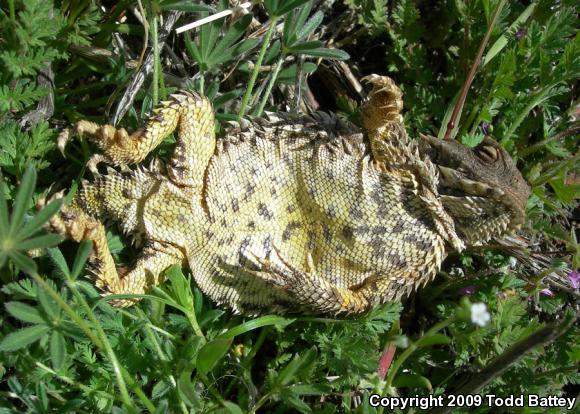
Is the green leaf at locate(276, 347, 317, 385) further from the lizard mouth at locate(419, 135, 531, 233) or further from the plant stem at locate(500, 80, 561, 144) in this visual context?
the plant stem at locate(500, 80, 561, 144)

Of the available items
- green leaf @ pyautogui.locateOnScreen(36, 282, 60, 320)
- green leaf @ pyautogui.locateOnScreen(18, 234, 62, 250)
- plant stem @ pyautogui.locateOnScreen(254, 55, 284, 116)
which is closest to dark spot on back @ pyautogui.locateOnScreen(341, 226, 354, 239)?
plant stem @ pyautogui.locateOnScreen(254, 55, 284, 116)

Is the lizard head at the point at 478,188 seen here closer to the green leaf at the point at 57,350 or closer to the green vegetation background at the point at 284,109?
the green vegetation background at the point at 284,109

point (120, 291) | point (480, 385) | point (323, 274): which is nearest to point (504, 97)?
point (323, 274)

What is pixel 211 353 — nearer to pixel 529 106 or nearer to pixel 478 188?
pixel 478 188

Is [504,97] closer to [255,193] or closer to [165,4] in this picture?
[255,193]

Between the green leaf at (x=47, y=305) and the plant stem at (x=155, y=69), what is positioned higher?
the plant stem at (x=155, y=69)

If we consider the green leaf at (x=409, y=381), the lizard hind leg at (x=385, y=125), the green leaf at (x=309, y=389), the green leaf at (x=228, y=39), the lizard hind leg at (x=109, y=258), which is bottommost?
the green leaf at (x=409, y=381)

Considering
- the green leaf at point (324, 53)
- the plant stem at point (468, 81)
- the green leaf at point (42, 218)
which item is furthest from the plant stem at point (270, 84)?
the green leaf at point (42, 218)
